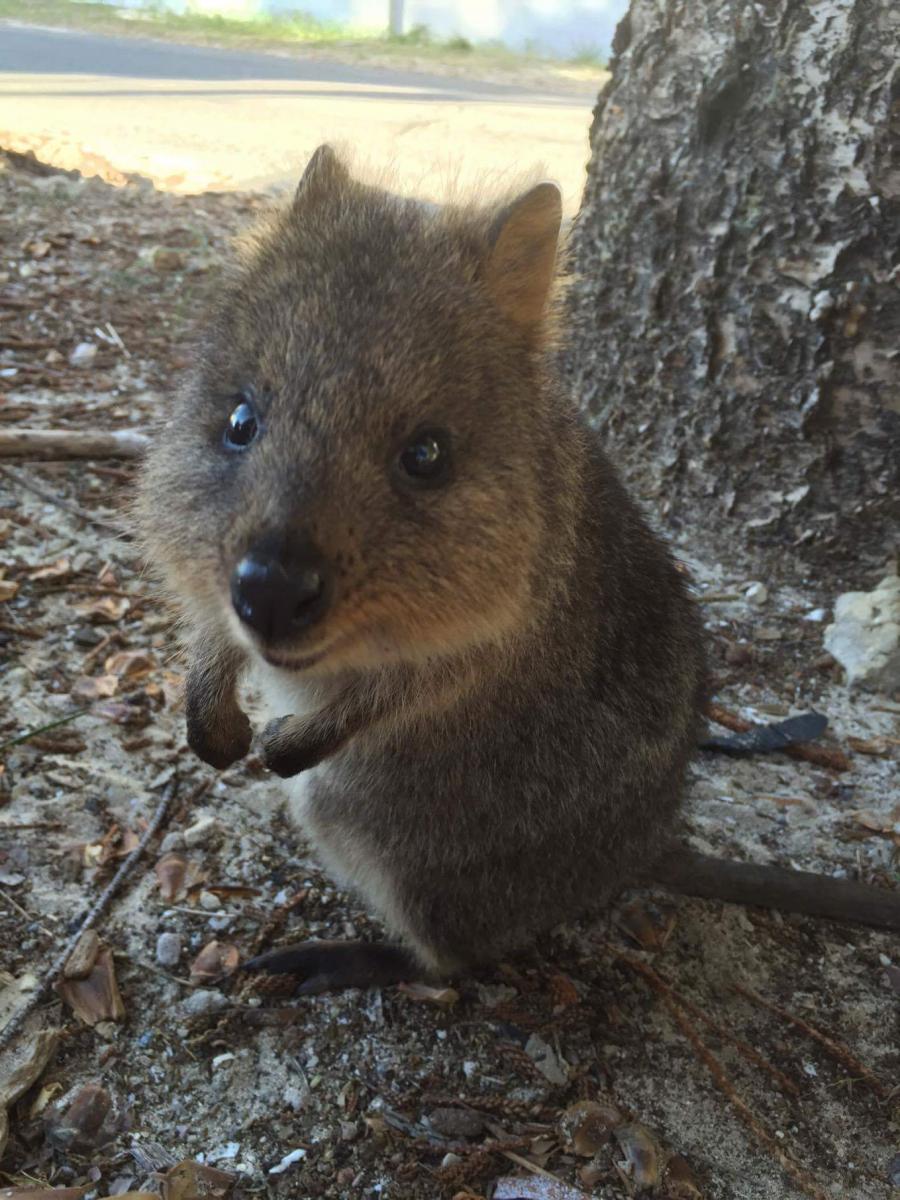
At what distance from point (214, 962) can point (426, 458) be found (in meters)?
1.60

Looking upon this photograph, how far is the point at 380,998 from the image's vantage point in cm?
296

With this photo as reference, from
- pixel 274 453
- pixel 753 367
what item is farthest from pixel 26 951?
pixel 753 367

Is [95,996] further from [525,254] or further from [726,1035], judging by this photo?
[525,254]

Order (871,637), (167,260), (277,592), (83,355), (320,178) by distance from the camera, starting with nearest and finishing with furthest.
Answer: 1. (277,592)
2. (320,178)
3. (871,637)
4. (83,355)
5. (167,260)

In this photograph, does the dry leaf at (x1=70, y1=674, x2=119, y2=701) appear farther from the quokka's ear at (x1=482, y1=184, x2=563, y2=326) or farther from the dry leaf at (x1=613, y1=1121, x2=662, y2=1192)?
the dry leaf at (x1=613, y1=1121, x2=662, y2=1192)

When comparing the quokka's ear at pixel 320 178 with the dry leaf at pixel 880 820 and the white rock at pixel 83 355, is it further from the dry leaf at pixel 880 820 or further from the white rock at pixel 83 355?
the white rock at pixel 83 355

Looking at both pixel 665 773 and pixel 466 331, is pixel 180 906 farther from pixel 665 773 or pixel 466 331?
pixel 466 331

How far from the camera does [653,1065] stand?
112 inches

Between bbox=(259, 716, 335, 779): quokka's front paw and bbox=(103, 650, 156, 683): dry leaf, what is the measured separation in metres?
1.27

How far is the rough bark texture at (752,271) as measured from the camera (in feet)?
13.1

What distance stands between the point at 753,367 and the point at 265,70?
12.0 meters

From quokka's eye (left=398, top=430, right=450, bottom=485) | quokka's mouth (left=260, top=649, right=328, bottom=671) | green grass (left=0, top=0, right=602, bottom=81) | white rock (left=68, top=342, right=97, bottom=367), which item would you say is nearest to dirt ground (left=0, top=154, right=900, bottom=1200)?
quokka's mouth (left=260, top=649, right=328, bottom=671)

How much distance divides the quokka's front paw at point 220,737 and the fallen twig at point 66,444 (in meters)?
1.99

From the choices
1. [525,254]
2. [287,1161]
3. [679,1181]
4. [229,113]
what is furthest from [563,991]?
[229,113]
